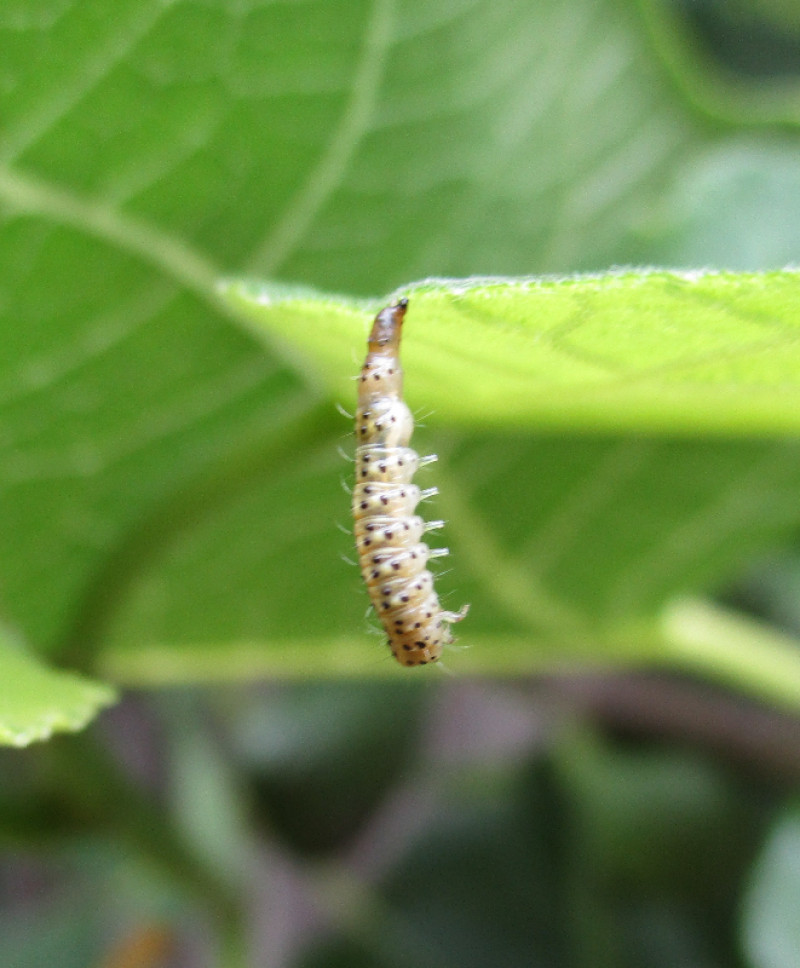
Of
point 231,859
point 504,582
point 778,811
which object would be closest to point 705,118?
point 504,582

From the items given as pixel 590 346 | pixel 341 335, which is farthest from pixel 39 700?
pixel 590 346

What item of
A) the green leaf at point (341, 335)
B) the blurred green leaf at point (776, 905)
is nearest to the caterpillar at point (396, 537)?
the green leaf at point (341, 335)

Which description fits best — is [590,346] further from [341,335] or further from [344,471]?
[344,471]

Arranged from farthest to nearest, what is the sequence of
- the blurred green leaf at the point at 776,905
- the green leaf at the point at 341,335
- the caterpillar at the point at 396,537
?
the blurred green leaf at the point at 776,905 → the caterpillar at the point at 396,537 → the green leaf at the point at 341,335

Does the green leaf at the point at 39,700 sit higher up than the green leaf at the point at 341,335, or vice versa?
the green leaf at the point at 341,335

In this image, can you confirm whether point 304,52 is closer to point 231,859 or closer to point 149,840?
point 149,840

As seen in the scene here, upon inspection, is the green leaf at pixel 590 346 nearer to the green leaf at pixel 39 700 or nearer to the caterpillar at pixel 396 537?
the caterpillar at pixel 396 537

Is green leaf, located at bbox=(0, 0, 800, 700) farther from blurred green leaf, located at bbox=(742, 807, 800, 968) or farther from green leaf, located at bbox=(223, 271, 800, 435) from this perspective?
blurred green leaf, located at bbox=(742, 807, 800, 968)
